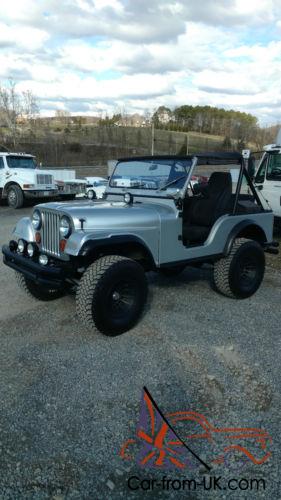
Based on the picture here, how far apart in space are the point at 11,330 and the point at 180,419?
2.20 m

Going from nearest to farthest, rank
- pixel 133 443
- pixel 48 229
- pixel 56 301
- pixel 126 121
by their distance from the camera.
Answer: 1. pixel 133 443
2. pixel 48 229
3. pixel 56 301
4. pixel 126 121

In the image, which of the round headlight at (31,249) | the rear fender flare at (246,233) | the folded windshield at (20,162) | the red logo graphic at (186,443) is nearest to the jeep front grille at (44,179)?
the folded windshield at (20,162)

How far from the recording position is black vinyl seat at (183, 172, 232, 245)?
509cm

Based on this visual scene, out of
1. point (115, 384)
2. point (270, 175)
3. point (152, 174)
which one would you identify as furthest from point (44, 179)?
point (115, 384)

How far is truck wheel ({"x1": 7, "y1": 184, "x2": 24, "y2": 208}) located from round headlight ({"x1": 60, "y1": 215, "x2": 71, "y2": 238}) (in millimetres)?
10885

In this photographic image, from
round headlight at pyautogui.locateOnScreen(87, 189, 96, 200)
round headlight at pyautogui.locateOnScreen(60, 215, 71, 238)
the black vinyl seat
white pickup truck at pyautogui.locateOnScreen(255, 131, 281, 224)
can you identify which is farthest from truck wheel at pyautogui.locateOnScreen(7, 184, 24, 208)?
round headlight at pyautogui.locateOnScreen(60, 215, 71, 238)

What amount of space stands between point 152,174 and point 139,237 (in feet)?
3.89

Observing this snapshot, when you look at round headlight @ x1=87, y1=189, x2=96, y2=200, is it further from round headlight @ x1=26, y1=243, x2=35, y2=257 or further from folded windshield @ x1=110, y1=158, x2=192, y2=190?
round headlight @ x1=26, y1=243, x2=35, y2=257

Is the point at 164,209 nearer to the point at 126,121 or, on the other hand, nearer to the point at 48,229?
the point at 48,229

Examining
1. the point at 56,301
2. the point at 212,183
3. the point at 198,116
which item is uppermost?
the point at 198,116

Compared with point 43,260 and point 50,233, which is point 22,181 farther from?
point 43,260

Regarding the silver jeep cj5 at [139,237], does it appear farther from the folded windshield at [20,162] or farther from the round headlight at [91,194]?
the folded windshield at [20,162]

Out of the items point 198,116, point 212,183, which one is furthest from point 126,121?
point 212,183

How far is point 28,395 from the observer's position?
122 inches
